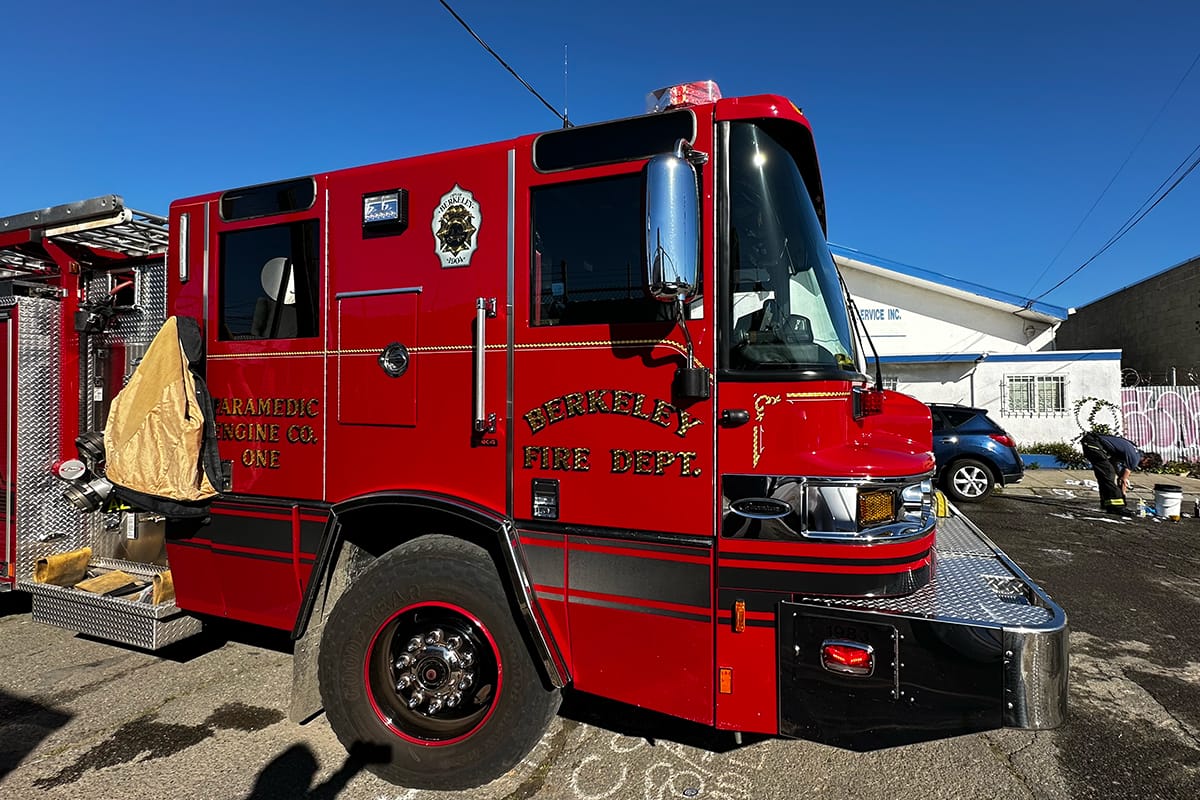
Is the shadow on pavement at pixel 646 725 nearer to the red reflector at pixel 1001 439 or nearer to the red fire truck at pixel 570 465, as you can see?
the red fire truck at pixel 570 465

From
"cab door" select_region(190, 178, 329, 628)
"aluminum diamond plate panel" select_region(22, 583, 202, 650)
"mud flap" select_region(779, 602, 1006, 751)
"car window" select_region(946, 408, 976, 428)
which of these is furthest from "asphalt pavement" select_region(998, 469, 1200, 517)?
"aluminum diamond plate panel" select_region(22, 583, 202, 650)

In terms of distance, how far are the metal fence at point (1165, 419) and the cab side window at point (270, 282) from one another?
1986 cm

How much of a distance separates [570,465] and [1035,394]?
18657 mm

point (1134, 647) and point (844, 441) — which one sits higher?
point (844, 441)

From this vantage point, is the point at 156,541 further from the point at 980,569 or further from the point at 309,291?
the point at 980,569

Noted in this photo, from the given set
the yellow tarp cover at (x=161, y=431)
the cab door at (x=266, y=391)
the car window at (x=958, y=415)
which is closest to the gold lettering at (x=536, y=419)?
the cab door at (x=266, y=391)

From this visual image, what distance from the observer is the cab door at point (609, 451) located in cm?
254

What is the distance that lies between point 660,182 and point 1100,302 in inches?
1208

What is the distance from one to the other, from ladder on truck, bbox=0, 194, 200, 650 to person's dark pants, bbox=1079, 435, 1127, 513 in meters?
12.0

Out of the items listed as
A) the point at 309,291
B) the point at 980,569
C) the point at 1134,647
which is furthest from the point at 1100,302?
the point at 309,291

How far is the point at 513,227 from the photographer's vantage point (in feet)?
9.35

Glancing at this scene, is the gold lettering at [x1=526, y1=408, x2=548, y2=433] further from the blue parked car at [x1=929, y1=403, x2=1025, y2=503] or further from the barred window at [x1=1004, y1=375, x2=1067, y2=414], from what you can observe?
the barred window at [x1=1004, y1=375, x2=1067, y2=414]

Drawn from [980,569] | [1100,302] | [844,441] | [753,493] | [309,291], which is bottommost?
[980,569]

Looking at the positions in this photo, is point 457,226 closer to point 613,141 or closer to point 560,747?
point 613,141
